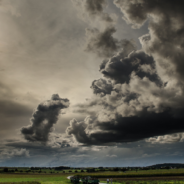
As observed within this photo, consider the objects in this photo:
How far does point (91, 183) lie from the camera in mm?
57906

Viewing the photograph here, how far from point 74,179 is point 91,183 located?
12.4 meters

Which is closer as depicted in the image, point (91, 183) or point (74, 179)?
point (91, 183)

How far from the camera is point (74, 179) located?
6800 centimetres
